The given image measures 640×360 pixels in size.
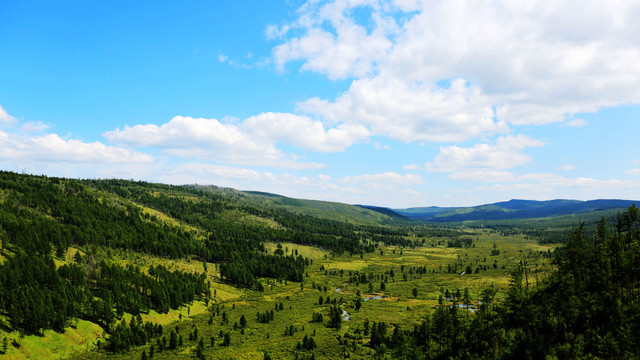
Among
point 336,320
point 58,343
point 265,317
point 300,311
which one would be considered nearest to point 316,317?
point 336,320

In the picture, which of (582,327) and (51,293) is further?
(51,293)

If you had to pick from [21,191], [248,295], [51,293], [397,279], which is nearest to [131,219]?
[21,191]

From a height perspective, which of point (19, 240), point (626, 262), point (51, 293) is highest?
point (626, 262)

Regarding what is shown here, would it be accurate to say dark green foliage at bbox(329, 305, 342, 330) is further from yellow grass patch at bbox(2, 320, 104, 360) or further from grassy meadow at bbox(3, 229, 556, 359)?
yellow grass patch at bbox(2, 320, 104, 360)

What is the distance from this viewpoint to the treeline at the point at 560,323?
5281 centimetres

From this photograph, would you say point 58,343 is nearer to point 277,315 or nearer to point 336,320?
point 277,315

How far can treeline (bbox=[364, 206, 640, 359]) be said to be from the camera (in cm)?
5281

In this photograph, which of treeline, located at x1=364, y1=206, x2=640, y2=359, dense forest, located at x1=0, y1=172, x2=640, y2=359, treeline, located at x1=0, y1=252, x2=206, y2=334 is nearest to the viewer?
treeline, located at x1=364, y1=206, x2=640, y2=359

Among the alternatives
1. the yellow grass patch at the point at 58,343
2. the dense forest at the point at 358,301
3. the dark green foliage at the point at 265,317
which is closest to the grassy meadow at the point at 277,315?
the yellow grass patch at the point at 58,343

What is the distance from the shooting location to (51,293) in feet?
273

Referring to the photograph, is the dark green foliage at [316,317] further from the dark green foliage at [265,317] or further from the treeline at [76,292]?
the treeline at [76,292]

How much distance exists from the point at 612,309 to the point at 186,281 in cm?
13308

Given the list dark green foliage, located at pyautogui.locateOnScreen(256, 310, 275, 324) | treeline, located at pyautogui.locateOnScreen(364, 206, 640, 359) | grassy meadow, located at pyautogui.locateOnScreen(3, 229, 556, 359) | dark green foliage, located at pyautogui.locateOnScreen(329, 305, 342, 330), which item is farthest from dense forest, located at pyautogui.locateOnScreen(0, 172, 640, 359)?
grassy meadow, located at pyautogui.locateOnScreen(3, 229, 556, 359)

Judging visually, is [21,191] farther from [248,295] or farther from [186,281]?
[248,295]
